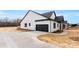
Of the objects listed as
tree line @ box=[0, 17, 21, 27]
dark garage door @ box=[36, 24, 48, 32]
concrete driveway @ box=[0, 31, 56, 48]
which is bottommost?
concrete driveway @ box=[0, 31, 56, 48]

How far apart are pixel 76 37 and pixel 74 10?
406 millimetres

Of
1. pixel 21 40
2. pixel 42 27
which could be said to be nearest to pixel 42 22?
pixel 42 27

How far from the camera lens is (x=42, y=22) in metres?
3.69

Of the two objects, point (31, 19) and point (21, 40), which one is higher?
point (31, 19)

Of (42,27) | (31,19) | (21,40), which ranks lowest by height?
(21,40)

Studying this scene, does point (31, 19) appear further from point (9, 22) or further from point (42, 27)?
point (9, 22)

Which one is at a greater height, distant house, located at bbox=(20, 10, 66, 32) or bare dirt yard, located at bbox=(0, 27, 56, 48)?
distant house, located at bbox=(20, 10, 66, 32)

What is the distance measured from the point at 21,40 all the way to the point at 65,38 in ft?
2.19

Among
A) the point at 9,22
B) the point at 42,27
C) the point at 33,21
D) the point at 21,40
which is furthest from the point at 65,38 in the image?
the point at 9,22

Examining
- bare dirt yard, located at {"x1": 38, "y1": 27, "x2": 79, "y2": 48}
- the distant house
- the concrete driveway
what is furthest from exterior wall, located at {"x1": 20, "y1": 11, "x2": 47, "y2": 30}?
bare dirt yard, located at {"x1": 38, "y1": 27, "x2": 79, "y2": 48}

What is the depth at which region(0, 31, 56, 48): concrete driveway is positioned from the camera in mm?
3600

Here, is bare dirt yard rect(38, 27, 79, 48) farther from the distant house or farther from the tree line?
the tree line

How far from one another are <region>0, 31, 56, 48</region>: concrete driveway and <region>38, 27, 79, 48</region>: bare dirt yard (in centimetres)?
8

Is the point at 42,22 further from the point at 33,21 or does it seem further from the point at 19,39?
the point at 19,39
